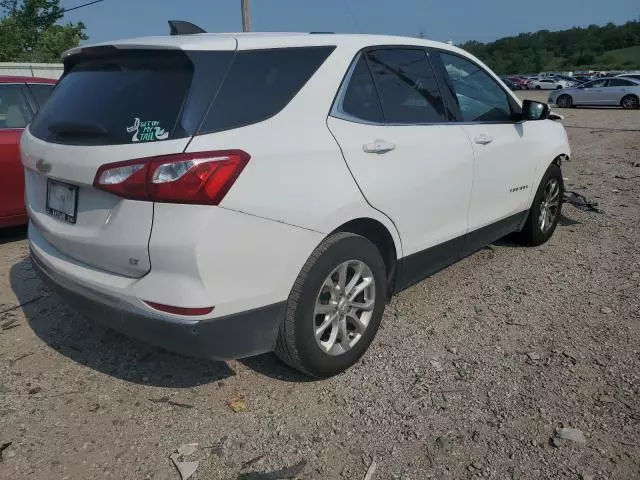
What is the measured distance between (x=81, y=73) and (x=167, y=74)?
2.50ft

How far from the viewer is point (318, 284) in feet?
8.75

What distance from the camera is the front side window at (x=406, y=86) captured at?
124 inches

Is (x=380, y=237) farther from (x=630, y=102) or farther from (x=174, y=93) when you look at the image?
(x=630, y=102)

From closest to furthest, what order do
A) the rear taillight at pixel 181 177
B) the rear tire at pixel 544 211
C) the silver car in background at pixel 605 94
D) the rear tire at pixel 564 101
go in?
the rear taillight at pixel 181 177 → the rear tire at pixel 544 211 → the silver car in background at pixel 605 94 → the rear tire at pixel 564 101

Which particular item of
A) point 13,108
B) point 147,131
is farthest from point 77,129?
point 13,108

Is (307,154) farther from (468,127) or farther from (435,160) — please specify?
(468,127)

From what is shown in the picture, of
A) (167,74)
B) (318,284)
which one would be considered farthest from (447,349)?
(167,74)

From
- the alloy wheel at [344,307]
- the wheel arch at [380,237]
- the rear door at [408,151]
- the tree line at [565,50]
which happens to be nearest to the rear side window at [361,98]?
the rear door at [408,151]

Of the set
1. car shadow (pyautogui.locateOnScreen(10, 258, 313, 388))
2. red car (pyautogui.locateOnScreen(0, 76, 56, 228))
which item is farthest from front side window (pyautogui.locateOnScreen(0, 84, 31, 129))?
car shadow (pyautogui.locateOnScreen(10, 258, 313, 388))

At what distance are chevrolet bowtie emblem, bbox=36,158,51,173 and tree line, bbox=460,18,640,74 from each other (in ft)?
321

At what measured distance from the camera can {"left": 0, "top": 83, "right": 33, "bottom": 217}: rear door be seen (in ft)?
16.2

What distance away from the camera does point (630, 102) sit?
2642 cm

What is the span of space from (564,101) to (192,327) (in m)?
30.6

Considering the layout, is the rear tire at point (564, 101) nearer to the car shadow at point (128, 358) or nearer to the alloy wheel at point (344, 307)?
the alloy wheel at point (344, 307)
